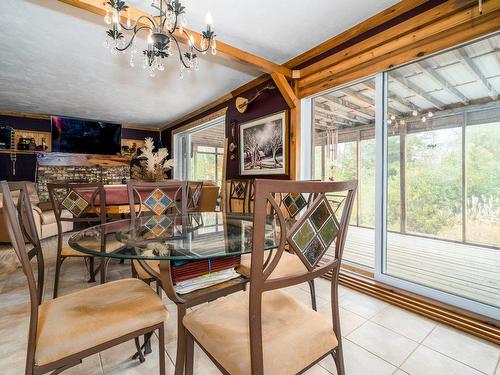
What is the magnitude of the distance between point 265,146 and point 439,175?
2083mm

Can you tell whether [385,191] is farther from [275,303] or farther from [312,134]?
[275,303]

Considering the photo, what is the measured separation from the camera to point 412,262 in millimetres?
2840

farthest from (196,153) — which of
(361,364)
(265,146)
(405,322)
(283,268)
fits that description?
(361,364)

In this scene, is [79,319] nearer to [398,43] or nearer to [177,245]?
[177,245]

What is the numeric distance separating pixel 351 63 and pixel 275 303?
2.37 m

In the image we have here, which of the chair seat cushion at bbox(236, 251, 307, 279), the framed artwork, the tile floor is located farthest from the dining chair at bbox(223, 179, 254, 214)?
the chair seat cushion at bbox(236, 251, 307, 279)

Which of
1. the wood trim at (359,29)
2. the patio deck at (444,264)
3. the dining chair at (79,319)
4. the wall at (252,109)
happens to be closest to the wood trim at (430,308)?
the patio deck at (444,264)

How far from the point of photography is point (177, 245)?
4.06 feet

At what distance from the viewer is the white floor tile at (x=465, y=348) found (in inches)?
54.4

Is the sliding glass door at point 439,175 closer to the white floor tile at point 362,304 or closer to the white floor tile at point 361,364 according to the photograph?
the white floor tile at point 362,304

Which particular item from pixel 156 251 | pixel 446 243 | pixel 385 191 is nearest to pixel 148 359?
pixel 156 251

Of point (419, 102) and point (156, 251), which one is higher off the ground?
point (419, 102)

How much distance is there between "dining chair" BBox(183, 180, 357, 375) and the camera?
2.38 ft

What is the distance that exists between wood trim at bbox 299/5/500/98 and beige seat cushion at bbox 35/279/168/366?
2.52m
